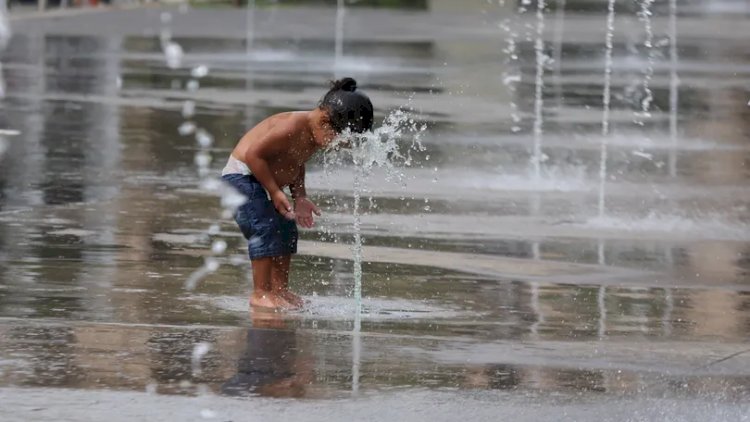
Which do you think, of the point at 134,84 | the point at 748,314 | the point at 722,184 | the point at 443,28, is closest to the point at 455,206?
the point at 722,184

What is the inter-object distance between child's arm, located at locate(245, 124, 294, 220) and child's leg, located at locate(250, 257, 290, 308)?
28cm

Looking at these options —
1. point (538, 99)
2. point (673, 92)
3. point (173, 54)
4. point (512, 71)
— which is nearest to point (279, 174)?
point (538, 99)

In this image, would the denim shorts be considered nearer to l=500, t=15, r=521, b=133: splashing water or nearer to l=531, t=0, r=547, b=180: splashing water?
l=531, t=0, r=547, b=180: splashing water

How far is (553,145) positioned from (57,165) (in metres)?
4.69

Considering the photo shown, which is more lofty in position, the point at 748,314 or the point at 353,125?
the point at 353,125

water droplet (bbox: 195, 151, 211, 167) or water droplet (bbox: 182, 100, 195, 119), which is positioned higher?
water droplet (bbox: 182, 100, 195, 119)

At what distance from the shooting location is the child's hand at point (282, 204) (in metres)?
9.18

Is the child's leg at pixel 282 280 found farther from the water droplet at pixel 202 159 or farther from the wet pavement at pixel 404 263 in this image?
the water droplet at pixel 202 159

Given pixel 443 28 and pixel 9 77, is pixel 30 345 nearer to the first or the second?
pixel 9 77

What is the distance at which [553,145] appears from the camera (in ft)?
57.9

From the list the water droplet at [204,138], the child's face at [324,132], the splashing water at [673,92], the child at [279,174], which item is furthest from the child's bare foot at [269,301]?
the water droplet at [204,138]

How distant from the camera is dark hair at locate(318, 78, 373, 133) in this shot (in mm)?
9141

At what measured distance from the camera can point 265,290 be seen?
30.4 feet

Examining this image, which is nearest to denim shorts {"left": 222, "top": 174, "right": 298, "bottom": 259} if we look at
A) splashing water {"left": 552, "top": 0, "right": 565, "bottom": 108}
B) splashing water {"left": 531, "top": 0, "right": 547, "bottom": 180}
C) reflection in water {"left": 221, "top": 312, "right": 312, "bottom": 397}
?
reflection in water {"left": 221, "top": 312, "right": 312, "bottom": 397}
